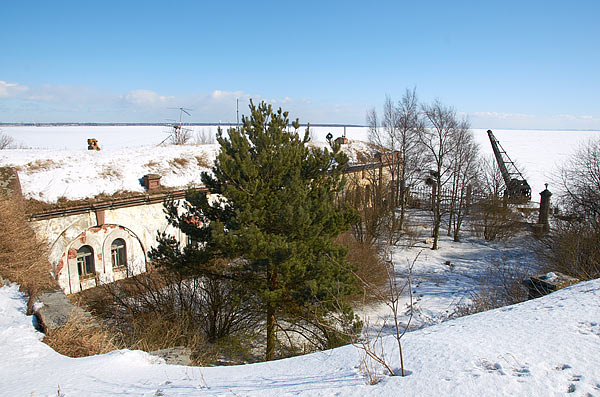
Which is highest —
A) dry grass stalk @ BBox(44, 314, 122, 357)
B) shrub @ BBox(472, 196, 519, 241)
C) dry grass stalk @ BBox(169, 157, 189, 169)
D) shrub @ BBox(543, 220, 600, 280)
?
dry grass stalk @ BBox(169, 157, 189, 169)

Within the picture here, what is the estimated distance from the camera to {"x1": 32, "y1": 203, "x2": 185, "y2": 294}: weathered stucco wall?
12805mm

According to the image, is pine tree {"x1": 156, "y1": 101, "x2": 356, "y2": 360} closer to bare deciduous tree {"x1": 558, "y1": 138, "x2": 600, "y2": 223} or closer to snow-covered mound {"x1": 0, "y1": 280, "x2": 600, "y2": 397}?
snow-covered mound {"x1": 0, "y1": 280, "x2": 600, "y2": 397}

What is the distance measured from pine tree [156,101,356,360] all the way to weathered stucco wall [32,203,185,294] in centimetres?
607

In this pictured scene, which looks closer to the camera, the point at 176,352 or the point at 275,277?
the point at 176,352

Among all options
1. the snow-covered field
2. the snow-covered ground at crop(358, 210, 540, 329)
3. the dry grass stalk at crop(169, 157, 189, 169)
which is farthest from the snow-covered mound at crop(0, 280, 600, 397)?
the dry grass stalk at crop(169, 157, 189, 169)

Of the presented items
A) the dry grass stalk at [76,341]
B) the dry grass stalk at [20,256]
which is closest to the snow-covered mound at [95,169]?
the dry grass stalk at [20,256]

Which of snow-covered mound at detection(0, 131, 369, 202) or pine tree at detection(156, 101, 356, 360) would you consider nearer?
pine tree at detection(156, 101, 356, 360)

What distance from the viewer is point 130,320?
9992mm

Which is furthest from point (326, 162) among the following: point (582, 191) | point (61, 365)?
point (582, 191)

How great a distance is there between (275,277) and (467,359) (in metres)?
5.70

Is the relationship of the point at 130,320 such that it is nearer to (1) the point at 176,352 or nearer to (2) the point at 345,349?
(1) the point at 176,352

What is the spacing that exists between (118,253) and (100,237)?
114cm

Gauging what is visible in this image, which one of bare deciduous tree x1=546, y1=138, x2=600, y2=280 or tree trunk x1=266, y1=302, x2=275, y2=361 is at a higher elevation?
bare deciduous tree x1=546, y1=138, x2=600, y2=280

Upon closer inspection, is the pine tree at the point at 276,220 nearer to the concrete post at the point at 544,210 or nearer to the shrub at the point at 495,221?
the shrub at the point at 495,221
